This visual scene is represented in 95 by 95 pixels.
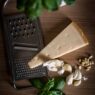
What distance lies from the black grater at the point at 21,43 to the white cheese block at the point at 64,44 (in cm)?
2

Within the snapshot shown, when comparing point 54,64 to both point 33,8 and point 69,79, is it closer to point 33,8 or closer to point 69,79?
point 69,79

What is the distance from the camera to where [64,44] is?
2.76 ft

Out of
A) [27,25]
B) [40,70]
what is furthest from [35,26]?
[40,70]

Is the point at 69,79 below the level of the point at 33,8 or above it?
below

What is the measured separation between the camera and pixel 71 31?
85cm

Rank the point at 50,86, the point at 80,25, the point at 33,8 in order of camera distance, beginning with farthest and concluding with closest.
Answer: the point at 80,25
the point at 50,86
the point at 33,8

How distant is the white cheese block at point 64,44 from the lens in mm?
824

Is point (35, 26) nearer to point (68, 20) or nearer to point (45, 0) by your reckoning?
point (68, 20)

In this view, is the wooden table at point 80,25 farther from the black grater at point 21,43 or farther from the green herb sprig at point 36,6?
the green herb sprig at point 36,6

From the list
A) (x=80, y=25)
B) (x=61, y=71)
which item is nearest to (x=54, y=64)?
(x=61, y=71)

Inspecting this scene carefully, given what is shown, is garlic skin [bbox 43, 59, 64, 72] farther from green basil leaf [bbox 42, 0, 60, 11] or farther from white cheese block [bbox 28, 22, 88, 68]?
green basil leaf [bbox 42, 0, 60, 11]

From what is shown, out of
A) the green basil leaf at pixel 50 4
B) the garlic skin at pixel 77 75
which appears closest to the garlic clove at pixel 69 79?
the garlic skin at pixel 77 75

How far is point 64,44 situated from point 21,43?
130 mm

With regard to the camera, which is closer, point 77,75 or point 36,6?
point 36,6
